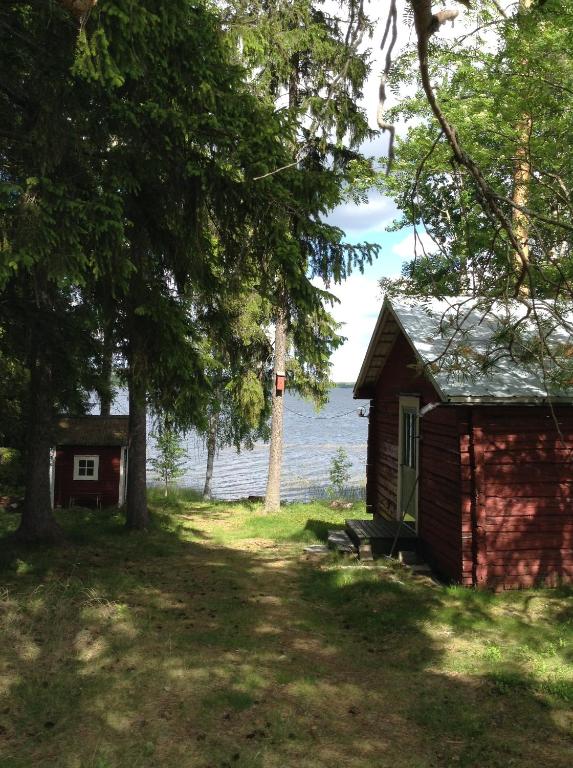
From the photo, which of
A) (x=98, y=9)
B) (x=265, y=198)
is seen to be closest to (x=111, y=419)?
(x=265, y=198)

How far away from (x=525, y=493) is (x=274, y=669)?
5138 mm

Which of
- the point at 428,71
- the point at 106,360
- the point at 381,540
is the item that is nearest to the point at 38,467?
the point at 106,360

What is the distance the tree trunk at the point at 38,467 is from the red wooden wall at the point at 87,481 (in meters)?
8.64

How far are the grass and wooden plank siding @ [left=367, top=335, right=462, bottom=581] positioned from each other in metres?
0.84

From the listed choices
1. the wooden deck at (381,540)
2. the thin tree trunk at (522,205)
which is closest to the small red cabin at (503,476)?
the wooden deck at (381,540)

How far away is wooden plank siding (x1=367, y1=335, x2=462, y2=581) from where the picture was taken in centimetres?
995

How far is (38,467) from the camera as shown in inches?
464

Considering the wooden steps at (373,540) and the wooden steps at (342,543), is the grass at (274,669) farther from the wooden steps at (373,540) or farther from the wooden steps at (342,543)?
the wooden steps at (342,543)

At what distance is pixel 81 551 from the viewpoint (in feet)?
39.3

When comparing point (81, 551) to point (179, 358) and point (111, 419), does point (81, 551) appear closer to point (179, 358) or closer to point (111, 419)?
point (179, 358)

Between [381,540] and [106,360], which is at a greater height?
[106,360]

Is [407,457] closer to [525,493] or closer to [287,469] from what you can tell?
[525,493]

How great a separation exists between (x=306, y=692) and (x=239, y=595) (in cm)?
359

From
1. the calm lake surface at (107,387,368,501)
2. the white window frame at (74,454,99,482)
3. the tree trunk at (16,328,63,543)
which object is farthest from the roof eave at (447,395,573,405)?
the white window frame at (74,454,99,482)
